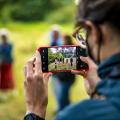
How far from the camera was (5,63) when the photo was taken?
10289mm

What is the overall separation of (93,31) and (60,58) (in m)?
0.92

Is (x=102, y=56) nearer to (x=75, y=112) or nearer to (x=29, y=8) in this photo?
(x=75, y=112)

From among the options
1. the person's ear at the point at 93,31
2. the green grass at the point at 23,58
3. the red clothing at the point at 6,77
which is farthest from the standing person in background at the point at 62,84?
the person's ear at the point at 93,31

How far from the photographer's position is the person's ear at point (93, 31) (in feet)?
4.91

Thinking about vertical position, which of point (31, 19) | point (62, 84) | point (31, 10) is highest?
point (31, 10)

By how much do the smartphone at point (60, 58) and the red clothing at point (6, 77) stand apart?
7.89 metres

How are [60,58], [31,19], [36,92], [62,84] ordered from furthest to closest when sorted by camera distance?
[31,19]
[62,84]
[60,58]
[36,92]

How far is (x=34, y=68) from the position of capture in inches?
77.4

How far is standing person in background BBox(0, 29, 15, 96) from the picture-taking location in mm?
10086

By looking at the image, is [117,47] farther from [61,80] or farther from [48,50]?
[61,80]

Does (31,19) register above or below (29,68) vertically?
above

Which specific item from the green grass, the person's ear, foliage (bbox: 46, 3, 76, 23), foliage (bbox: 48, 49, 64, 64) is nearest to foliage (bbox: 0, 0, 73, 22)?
foliage (bbox: 46, 3, 76, 23)

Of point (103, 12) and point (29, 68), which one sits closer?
point (103, 12)

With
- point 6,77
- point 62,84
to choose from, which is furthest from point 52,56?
point 6,77
